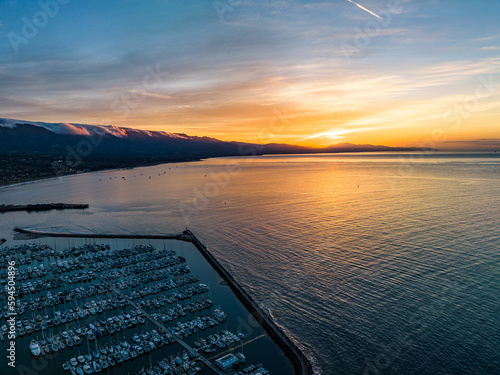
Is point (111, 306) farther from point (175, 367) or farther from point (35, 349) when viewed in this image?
point (175, 367)

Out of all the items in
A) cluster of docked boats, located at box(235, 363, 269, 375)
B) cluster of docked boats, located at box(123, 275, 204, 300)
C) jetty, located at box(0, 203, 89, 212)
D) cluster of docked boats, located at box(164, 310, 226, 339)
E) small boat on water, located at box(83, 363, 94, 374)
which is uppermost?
jetty, located at box(0, 203, 89, 212)

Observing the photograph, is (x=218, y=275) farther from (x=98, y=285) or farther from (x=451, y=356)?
(x=451, y=356)

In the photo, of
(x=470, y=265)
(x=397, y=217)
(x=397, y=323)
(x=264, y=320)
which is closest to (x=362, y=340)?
(x=397, y=323)

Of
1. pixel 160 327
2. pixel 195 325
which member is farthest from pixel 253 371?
pixel 160 327

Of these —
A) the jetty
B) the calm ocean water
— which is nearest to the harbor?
the calm ocean water

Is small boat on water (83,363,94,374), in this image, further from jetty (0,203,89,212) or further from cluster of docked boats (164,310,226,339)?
jetty (0,203,89,212)

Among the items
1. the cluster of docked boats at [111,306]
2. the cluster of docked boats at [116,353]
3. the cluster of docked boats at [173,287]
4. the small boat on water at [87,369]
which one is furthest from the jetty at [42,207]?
the small boat on water at [87,369]

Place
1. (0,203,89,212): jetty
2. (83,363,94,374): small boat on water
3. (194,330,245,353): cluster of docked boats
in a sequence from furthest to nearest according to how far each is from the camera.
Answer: (0,203,89,212): jetty < (194,330,245,353): cluster of docked boats < (83,363,94,374): small boat on water

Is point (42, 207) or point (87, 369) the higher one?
point (42, 207)
